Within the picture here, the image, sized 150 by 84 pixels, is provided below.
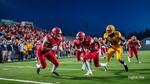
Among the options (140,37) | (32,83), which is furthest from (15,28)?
(140,37)

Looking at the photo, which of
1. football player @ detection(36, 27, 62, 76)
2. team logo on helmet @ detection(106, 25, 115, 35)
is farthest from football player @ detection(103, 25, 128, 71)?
football player @ detection(36, 27, 62, 76)

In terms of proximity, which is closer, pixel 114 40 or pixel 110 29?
pixel 110 29

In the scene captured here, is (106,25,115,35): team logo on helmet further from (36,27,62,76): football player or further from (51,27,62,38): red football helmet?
(51,27,62,38): red football helmet

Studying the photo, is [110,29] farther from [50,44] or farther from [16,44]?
[16,44]

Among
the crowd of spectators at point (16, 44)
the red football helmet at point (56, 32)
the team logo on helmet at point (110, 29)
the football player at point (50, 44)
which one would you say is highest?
the crowd of spectators at point (16, 44)

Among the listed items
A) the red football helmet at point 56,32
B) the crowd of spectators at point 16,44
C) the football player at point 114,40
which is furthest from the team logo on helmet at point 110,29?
the crowd of spectators at point 16,44

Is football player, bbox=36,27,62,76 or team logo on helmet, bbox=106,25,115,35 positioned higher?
team logo on helmet, bbox=106,25,115,35

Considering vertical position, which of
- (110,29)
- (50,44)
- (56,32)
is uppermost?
(110,29)

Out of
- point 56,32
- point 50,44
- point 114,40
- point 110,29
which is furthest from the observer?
point 114,40

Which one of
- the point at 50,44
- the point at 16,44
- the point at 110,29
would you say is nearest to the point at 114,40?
the point at 110,29

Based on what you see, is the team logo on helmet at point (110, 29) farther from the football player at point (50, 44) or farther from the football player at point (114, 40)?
the football player at point (50, 44)

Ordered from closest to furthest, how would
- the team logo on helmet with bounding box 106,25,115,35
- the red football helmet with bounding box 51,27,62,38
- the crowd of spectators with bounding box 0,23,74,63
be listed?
the red football helmet with bounding box 51,27,62,38, the team logo on helmet with bounding box 106,25,115,35, the crowd of spectators with bounding box 0,23,74,63

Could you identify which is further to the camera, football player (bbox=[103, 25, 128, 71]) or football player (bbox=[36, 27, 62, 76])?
football player (bbox=[103, 25, 128, 71])

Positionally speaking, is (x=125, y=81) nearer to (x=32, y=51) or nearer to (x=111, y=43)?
(x=111, y=43)
